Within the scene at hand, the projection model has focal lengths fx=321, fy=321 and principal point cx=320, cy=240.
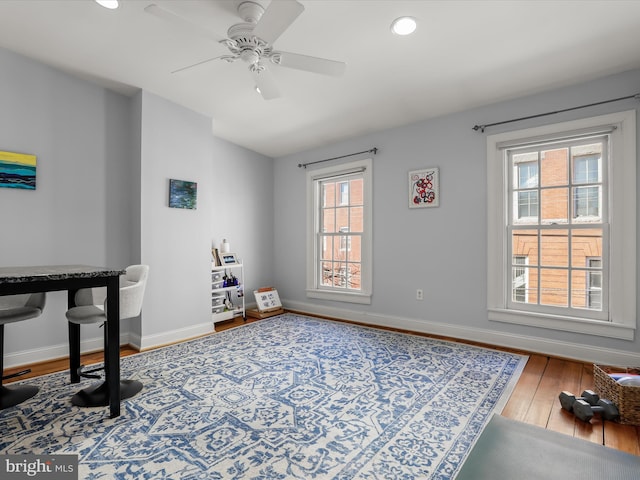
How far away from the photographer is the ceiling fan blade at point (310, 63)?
2184mm

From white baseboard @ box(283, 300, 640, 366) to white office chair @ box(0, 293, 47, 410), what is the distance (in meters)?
3.28

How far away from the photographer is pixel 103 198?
3.43 m

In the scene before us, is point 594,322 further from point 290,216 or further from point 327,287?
point 290,216

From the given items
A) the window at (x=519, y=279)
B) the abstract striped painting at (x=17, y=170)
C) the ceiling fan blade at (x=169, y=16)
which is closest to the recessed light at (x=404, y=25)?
the ceiling fan blade at (x=169, y=16)

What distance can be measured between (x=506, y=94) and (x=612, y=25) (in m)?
0.98

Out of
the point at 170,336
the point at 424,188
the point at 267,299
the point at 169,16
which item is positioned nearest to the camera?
the point at 169,16

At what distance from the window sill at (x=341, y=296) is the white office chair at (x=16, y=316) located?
3217 mm

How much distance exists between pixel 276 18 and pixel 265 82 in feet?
2.21

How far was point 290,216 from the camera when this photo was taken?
530 centimetres

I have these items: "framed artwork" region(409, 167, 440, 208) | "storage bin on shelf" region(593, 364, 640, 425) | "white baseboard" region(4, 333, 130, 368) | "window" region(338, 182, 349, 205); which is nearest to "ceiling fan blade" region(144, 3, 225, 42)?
"framed artwork" region(409, 167, 440, 208)

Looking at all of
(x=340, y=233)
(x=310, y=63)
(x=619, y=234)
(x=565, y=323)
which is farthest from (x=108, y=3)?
(x=565, y=323)

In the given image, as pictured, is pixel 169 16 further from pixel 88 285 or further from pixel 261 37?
pixel 88 285

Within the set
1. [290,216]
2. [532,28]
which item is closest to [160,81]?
[290,216]

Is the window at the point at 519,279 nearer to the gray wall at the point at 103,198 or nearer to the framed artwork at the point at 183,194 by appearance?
the gray wall at the point at 103,198
